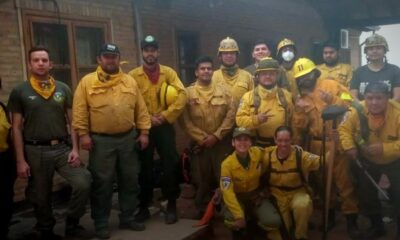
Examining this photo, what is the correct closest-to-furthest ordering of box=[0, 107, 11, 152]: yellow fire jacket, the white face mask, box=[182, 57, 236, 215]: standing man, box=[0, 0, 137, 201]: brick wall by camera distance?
box=[0, 107, 11, 152]: yellow fire jacket → box=[182, 57, 236, 215]: standing man → box=[0, 0, 137, 201]: brick wall → the white face mask

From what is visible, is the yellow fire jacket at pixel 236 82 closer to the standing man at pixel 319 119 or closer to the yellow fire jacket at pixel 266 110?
the yellow fire jacket at pixel 266 110

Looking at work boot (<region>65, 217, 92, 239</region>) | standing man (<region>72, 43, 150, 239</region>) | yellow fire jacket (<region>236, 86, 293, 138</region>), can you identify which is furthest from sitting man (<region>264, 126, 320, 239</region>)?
work boot (<region>65, 217, 92, 239</region>)

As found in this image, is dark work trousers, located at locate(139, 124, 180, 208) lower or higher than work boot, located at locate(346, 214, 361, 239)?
higher

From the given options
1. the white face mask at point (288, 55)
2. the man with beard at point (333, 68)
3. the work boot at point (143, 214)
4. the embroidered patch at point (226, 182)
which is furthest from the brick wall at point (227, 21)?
the embroidered patch at point (226, 182)

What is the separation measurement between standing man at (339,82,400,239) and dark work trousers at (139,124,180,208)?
5.86 ft

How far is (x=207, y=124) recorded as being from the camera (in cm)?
471

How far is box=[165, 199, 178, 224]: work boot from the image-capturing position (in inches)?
181

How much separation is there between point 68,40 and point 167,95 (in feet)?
7.88

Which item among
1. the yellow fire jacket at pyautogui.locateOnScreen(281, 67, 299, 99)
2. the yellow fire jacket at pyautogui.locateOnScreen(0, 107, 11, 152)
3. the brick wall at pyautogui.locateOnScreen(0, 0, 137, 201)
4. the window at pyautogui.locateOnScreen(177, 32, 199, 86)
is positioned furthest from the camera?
the window at pyautogui.locateOnScreen(177, 32, 199, 86)

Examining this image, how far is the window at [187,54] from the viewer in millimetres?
8406

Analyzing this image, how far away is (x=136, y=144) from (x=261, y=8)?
24.6 feet

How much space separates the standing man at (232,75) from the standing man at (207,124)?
0.18m

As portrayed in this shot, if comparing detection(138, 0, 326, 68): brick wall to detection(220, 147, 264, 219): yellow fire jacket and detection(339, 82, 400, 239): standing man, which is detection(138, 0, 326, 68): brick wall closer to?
detection(220, 147, 264, 219): yellow fire jacket

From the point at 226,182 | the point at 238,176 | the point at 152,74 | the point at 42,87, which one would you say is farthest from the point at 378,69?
the point at 42,87
